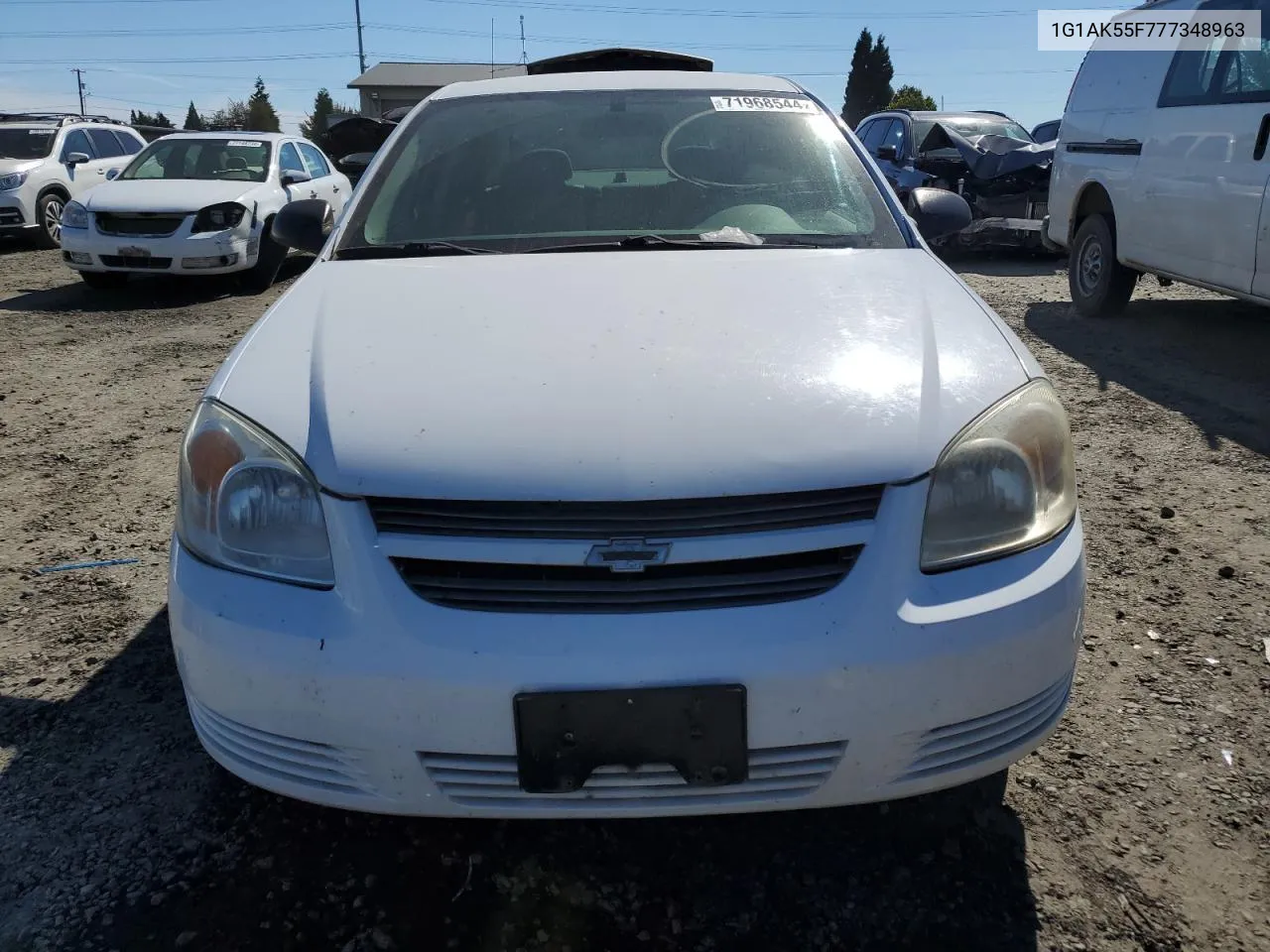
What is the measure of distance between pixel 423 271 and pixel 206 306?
673cm

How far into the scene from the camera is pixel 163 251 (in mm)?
8414

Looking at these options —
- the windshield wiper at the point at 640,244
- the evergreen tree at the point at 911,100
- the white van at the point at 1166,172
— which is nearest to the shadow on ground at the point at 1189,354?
the white van at the point at 1166,172

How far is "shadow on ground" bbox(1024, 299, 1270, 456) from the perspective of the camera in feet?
15.8

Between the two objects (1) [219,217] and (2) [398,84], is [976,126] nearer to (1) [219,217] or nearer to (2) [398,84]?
(1) [219,217]

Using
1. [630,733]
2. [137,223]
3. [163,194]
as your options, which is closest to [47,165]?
[163,194]

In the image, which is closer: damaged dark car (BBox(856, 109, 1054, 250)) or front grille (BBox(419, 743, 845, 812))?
front grille (BBox(419, 743, 845, 812))

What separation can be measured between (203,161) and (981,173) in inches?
294

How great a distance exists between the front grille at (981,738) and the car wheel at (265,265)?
27.7ft

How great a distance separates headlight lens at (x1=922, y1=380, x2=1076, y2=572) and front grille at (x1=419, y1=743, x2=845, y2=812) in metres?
0.38

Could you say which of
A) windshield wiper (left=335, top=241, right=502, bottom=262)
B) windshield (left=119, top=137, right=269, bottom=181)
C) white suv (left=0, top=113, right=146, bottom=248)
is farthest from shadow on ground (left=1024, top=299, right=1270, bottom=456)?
white suv (left=0, top=113, right=146, bottom=248)

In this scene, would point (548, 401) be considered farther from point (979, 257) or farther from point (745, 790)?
point (979, 257)

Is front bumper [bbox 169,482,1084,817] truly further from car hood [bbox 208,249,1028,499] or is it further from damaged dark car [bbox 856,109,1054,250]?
damaged dark car [bbox 856,109,1054,250]

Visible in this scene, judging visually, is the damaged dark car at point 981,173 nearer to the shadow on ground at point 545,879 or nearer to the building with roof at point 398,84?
the shadow on ground at point 545,879

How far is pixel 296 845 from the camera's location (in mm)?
1998
